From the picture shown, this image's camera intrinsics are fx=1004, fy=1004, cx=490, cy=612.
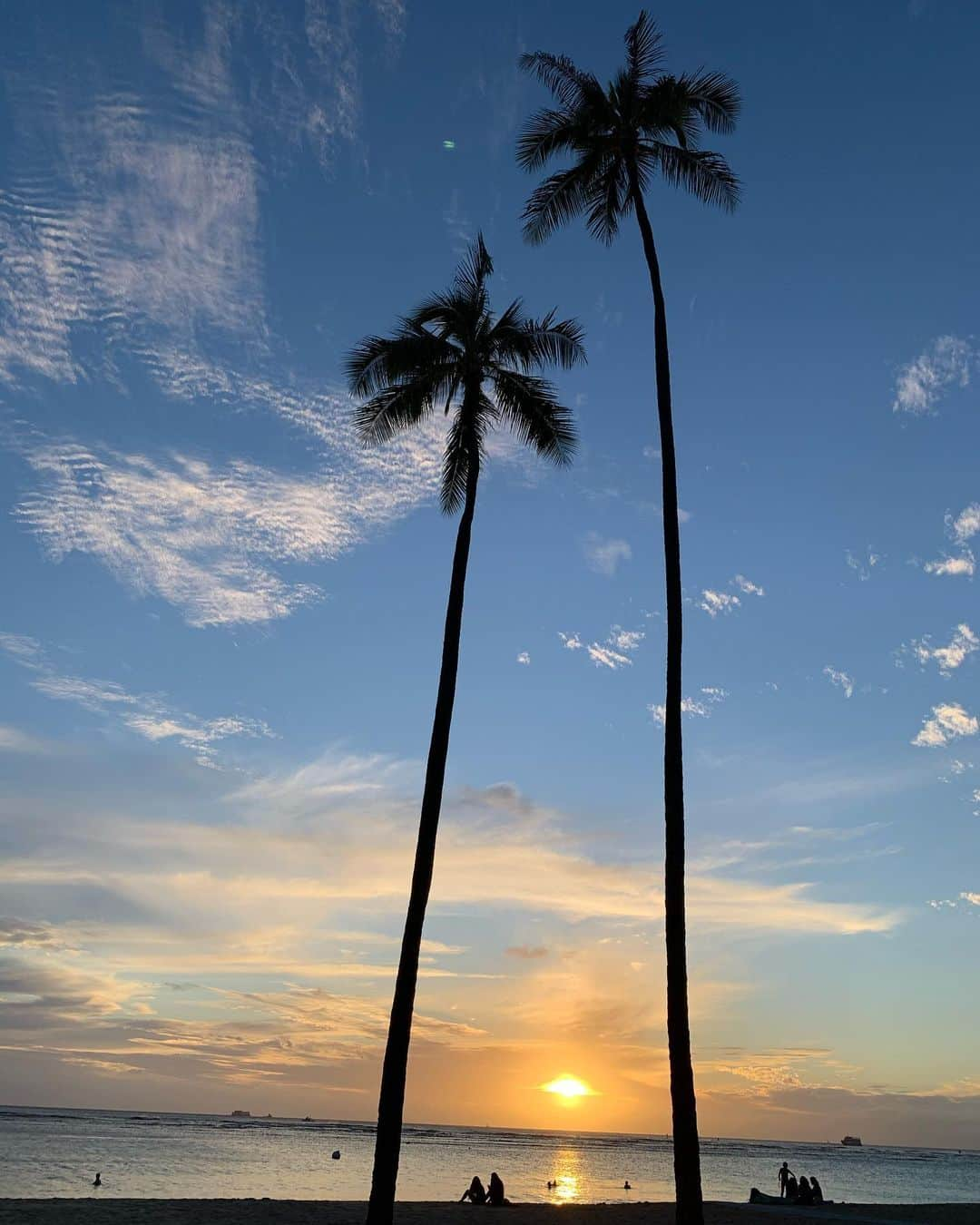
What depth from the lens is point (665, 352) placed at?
22109mm

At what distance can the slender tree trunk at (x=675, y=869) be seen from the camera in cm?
1620

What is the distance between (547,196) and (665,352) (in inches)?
206

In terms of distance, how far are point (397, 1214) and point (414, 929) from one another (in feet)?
42.6

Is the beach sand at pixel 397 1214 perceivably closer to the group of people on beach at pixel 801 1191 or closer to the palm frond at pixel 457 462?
the group of people on beach at pixel 801 1191

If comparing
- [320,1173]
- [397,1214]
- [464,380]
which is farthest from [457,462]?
[320,1173]

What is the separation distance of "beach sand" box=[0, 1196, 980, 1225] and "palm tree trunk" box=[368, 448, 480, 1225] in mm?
7294

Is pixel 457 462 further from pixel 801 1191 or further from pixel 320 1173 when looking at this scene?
pixel 320 1173

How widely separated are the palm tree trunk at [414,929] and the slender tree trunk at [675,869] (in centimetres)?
523

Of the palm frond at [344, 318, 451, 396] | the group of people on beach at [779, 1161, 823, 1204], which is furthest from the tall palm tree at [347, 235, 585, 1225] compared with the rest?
the group of people on beach at [779, 1161, 823, 1204]

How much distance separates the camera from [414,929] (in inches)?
831

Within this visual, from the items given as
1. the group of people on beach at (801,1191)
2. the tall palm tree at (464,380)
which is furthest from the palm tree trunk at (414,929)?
the group of people on beach at (801,1191)

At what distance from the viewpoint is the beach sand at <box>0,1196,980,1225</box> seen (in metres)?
25.2

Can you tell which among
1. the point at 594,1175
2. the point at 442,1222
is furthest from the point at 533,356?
the point at 594,1175

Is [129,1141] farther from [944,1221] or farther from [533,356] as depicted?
[533,356]
